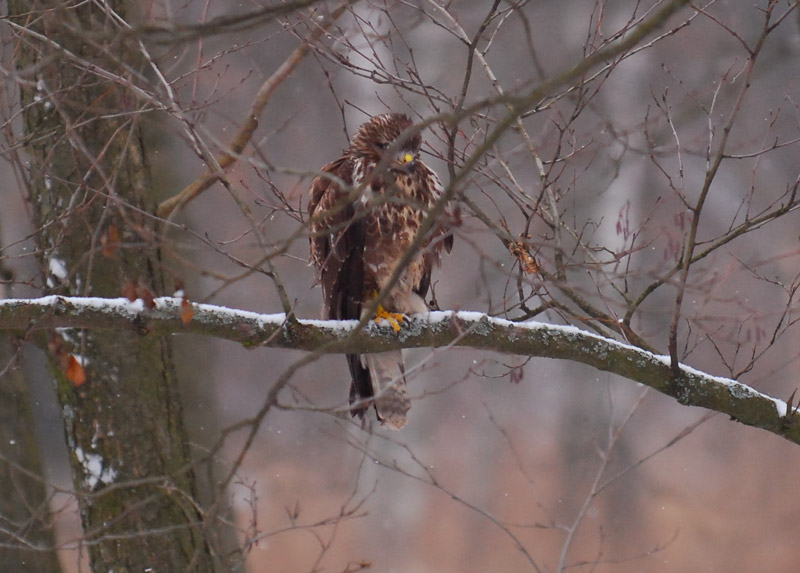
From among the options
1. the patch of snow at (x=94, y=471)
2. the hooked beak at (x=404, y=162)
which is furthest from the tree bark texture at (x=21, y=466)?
the hooked beak at (x=404, y=162)

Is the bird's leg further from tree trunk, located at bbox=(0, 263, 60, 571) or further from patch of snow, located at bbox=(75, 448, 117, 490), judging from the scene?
tree trunk, located at bbox=(0, 263, 60, 571)

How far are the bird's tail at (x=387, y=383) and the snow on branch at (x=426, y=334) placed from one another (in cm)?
66

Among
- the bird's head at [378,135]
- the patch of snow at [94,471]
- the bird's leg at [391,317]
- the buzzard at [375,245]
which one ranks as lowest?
the patch of snow at [94,471]

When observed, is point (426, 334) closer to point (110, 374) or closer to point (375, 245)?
point (375, 245)

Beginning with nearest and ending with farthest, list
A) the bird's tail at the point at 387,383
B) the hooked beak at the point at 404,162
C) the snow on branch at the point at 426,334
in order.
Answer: the snow on branch at the point at 426,334, the hooked beak at the point at 404,162, the bird's tail at the point at 387,383

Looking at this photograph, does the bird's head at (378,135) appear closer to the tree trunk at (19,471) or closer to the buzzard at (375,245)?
the buzzard at (375,245)

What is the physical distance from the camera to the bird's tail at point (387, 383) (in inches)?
136

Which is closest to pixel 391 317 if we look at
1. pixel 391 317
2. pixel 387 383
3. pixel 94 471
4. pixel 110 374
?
pixel 391 317

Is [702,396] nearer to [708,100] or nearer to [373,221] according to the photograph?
[373,221]

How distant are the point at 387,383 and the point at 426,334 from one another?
0.77 m

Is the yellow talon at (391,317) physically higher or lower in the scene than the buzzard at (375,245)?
lower

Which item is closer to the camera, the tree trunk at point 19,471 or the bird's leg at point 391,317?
the bird's leg at point 391,317

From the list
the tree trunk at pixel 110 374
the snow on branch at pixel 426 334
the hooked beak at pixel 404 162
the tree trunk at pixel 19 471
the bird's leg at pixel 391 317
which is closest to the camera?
the snow on branch at pixel 426 334

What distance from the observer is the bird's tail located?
3467mm
